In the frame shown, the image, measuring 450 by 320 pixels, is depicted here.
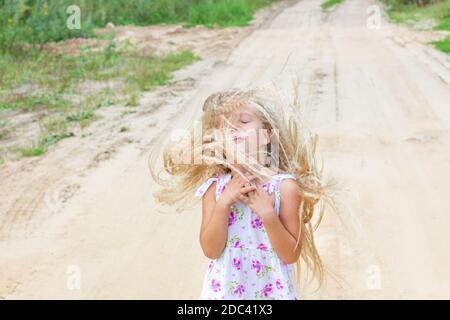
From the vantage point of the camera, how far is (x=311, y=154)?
9.30 feet

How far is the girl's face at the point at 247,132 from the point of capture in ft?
8.87

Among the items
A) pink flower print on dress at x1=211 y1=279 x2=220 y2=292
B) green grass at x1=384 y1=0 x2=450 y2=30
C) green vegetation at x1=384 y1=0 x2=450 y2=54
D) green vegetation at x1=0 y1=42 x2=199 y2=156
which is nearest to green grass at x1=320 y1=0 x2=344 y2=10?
green vegetation at x1=384 y1=0 x2=450 y2=54

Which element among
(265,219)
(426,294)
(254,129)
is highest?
(254,129)

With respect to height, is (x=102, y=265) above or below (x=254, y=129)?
below

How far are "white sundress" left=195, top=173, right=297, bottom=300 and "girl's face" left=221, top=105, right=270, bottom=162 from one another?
0.12 m

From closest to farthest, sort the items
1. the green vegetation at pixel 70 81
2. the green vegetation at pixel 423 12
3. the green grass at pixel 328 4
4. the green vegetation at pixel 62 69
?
the green vegetation at pixel 70 81 → the green vegetation at pixel 62 69 → the green vegetation at pixel 423 12 → the green grass at pixel 328 4

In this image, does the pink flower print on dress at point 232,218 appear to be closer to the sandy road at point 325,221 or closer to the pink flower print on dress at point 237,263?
the pink flower print on dress at point 237,263

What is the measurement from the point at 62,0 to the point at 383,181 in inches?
398

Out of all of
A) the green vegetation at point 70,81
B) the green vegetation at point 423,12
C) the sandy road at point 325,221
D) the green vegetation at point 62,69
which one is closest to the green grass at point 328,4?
the green vegetation at point 423,12

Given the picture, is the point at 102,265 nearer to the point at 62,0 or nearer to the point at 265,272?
the point at 265,272

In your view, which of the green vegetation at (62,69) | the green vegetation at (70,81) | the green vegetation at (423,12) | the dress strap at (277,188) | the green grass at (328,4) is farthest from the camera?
the green grass at (328,4)

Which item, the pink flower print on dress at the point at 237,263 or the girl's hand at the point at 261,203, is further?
the pink flower print on dress at the point at 237,263

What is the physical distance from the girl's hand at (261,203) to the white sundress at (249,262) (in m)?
0.07

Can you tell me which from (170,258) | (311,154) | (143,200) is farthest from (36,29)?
(311,154)
